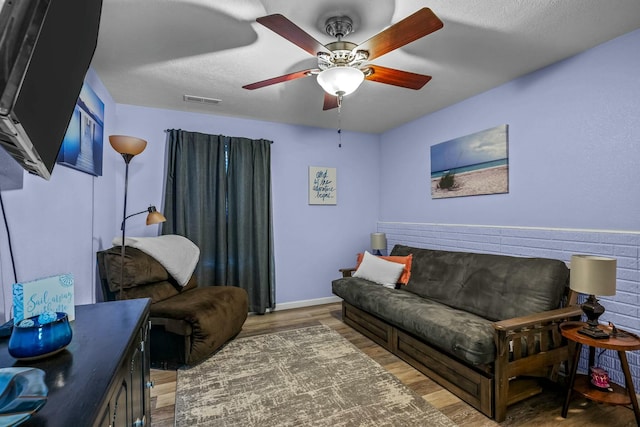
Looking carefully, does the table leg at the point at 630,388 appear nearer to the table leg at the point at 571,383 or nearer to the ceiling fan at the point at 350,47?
the table leg at the point at 571,383

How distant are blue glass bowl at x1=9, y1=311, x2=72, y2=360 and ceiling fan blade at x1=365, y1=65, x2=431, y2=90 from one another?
75.5 inches

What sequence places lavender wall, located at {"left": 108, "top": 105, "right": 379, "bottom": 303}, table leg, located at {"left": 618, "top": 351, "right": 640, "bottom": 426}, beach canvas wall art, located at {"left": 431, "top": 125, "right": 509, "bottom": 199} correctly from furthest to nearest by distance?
lavender wall, located at {"left": 108, "top": 105, "right": 379, "bottom": 303} → beach canvas wall art, located at {"left": 431, "top": 125, "right": 509, "bottom": 199} → table leg, located at {"left": 618, "top": 351, "right": 640, "bottom": 426}

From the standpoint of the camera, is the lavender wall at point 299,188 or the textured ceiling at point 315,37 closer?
the textured ceiling at point 315,37

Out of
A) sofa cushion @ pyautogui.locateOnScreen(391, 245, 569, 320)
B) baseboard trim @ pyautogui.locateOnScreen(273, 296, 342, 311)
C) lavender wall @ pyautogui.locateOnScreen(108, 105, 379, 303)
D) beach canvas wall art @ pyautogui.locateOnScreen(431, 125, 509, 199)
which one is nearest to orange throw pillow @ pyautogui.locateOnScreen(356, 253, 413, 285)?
sofa cushion @ pyautogui.locateOnScreen(391, 245, 569, 320)

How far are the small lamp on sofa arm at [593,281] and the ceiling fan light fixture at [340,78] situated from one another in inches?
66.1

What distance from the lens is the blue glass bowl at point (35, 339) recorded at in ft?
2.72

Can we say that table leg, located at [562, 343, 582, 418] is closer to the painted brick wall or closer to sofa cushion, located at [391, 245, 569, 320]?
sofa cushion, located at [391, 245, 569, 320]

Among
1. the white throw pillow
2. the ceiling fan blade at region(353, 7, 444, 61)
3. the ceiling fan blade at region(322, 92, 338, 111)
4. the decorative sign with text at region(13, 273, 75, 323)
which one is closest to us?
the decorative sign with text at region(13, 273, 75, 323)

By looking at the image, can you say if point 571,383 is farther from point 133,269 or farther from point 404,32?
point 133,269

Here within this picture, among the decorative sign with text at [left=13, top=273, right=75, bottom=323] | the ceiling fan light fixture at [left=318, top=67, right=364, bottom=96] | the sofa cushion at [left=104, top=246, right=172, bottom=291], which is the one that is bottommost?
the sofa cushion at [left=104, top=246, right=172, bottom=291]

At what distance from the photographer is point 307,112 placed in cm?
356

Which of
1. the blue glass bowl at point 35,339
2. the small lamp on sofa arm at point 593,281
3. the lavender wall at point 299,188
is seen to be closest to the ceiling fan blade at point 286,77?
the blue glass bowl at point 35,339

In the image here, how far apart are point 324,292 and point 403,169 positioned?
1997mm

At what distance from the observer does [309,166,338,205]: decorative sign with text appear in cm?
417
